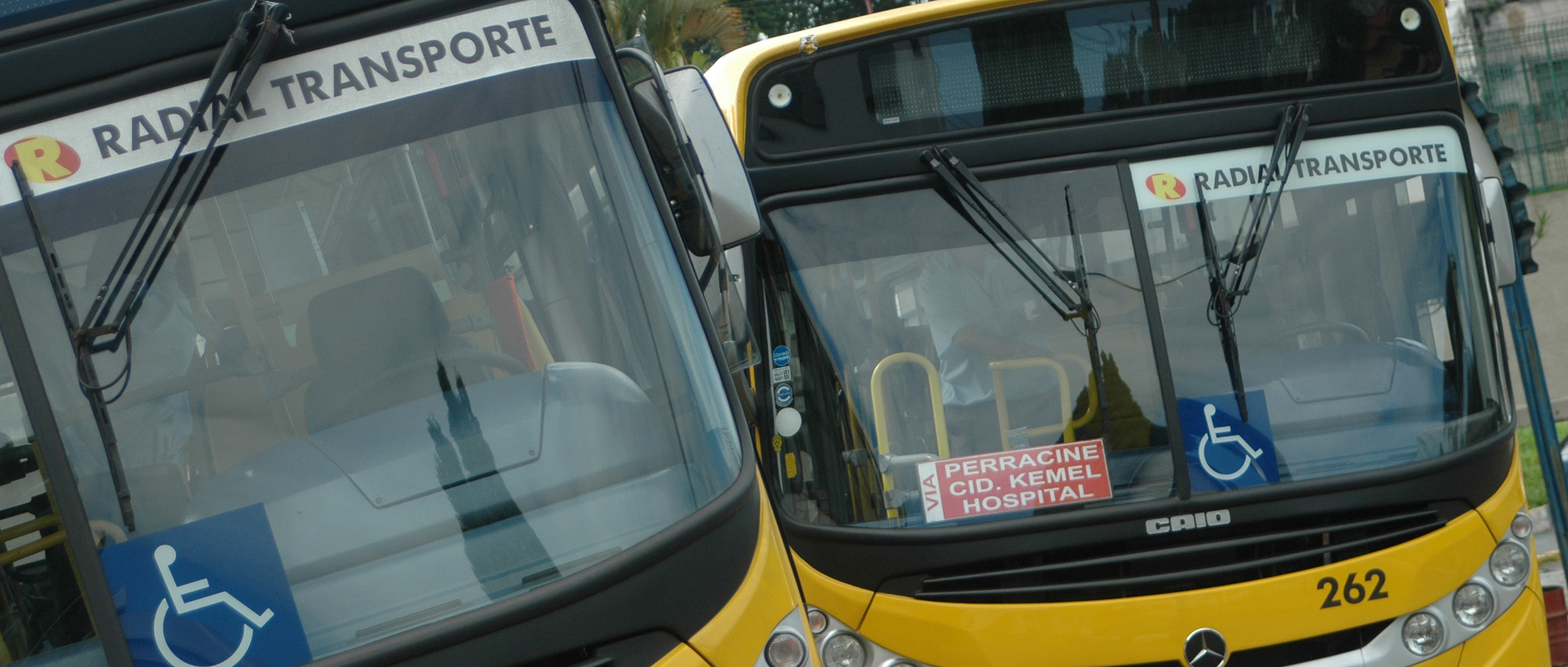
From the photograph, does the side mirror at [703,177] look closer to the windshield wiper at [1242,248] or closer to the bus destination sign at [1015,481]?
the bus destination sign at [1015,481]

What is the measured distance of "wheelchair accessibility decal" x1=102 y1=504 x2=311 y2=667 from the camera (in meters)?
2.28

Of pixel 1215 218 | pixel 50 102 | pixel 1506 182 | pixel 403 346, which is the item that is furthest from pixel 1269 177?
pixel 50 102

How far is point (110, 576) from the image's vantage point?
228 cm

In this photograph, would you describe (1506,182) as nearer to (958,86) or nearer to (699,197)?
(958,86)

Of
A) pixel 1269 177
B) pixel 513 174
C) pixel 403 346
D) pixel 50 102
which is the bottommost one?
pixel 1269 177

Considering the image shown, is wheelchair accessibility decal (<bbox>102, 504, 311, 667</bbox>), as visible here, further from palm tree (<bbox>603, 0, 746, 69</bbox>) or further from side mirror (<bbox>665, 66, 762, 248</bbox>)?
palm tree (<bbox>603, 0, 746, 69</bbox>)

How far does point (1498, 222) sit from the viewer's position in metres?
4.31

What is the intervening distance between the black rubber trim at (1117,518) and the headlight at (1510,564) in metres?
0.16

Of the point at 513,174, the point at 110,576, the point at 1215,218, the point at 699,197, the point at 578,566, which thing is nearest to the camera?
the point at 110,576

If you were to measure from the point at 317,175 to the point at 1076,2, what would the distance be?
8.07 ft

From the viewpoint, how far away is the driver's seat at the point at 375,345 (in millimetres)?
2482

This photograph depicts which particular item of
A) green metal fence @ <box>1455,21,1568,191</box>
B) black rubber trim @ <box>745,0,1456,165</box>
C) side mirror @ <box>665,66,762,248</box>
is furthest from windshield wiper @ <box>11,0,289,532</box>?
green metal fence @ <box>1455,21,1568,191</box>

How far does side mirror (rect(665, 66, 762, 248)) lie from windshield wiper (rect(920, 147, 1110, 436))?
877 mm

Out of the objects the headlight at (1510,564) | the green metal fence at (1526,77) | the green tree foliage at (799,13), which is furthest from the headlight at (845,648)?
the green tree foliage at (799,13)
